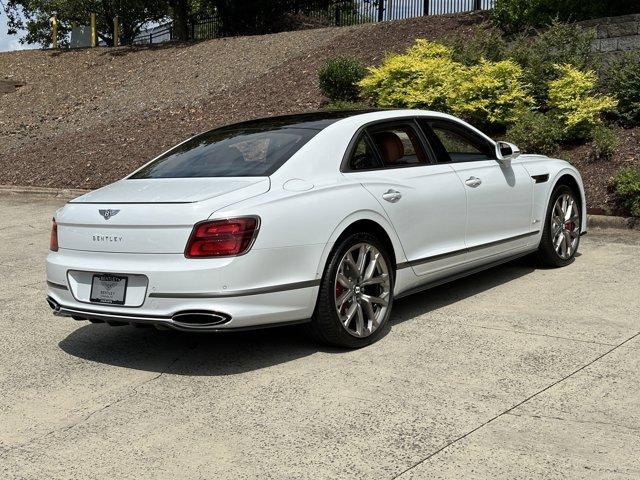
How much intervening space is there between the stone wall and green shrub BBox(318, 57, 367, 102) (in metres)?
4.12

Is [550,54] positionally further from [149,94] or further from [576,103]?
[149,94]

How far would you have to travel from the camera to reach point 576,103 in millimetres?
12812

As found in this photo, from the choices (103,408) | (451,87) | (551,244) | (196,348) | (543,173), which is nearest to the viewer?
(103,408)

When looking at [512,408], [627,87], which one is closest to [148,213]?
[512,408]

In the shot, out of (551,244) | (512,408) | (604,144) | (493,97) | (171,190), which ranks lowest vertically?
(512,408)

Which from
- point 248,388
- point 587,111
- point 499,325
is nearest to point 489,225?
point 499,325

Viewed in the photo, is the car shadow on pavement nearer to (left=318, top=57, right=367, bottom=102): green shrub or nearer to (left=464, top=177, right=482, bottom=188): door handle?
(left=464, top=177, right=482, bottom=188): door handle

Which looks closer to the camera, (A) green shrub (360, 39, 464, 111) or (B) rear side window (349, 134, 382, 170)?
(B) rear side window (349, 134, 382, 170)

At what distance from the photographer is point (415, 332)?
622 centimetres

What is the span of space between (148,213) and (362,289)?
58.5 inches

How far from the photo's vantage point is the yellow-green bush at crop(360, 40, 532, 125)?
13594 mm

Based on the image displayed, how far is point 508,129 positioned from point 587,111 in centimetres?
135

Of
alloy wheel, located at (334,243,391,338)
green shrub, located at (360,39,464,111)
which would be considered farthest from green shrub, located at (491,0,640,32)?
alloy wheel, located at (334,243,391,338)

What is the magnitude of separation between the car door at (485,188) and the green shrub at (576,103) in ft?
17.5
